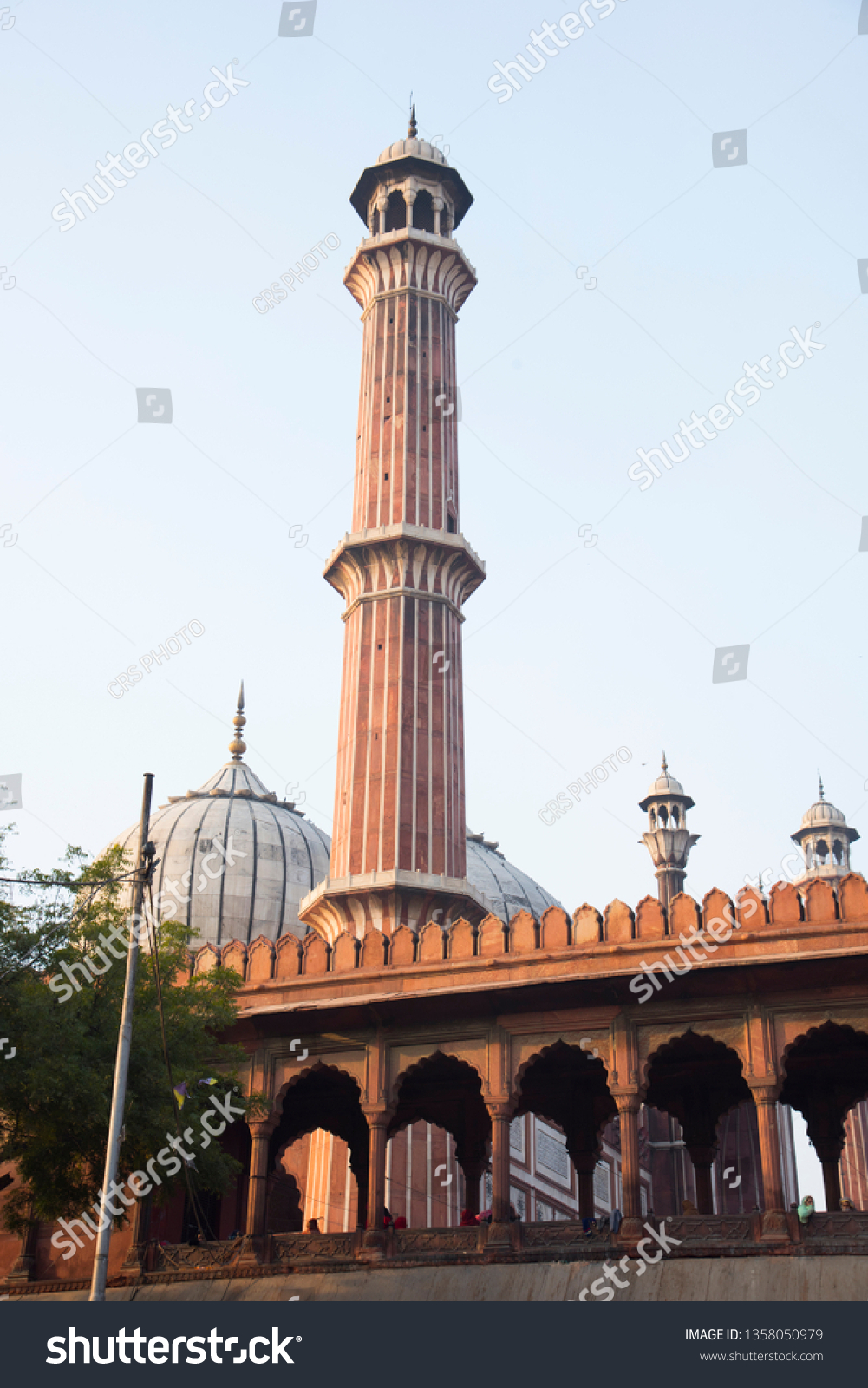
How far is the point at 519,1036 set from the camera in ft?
A: 71.4

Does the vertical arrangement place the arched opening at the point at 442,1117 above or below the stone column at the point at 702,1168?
above

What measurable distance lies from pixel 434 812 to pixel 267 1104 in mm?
10827

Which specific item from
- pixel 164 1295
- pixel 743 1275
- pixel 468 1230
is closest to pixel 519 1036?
pixel 468 1230

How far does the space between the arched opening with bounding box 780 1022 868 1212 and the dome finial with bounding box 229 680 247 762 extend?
28.9m

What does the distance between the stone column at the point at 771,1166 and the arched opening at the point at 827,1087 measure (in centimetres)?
260

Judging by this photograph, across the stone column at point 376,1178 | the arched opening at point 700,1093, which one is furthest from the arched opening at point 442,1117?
the arched opening at point 700,1093

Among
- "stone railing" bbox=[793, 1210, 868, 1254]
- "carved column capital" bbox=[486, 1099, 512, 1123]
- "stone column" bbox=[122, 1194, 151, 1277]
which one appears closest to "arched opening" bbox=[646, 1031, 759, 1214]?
"carved column capital" bbox=[486, 1099, 512, 1123]

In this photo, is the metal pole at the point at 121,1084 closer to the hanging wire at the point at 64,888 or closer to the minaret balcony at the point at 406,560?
the hanging wire at the point at 64,888

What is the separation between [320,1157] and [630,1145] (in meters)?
11.3

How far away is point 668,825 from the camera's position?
50031 millimetres

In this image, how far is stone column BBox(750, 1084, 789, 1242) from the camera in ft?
64.0

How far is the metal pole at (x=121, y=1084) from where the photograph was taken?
1585 centimetres

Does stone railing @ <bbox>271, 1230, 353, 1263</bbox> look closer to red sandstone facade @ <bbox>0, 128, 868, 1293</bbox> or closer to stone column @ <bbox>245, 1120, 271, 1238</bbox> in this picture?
red sandstone facade @ <bbox>0, 128, 868, 1293</bbox>

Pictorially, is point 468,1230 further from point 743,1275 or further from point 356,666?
point 356,666
